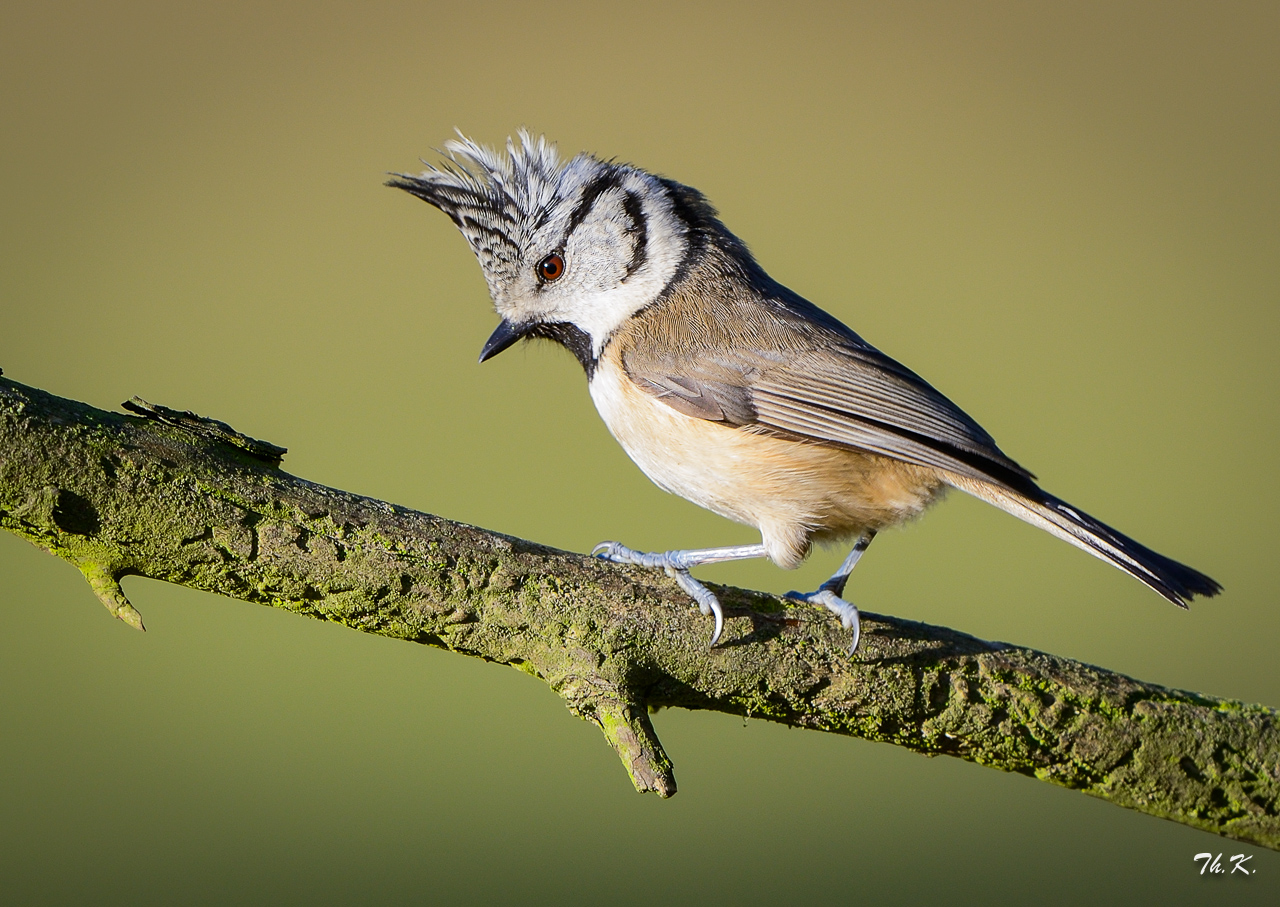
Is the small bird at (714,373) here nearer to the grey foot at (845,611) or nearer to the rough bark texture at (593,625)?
the grey foot at (845,611)

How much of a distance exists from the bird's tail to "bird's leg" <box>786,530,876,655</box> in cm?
34

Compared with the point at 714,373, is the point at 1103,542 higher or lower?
lower

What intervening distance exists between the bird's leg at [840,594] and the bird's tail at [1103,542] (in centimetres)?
34

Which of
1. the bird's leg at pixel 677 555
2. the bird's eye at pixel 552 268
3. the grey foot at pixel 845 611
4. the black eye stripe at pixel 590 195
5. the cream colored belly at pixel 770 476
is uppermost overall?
the black eye stripe at pixel 590 195

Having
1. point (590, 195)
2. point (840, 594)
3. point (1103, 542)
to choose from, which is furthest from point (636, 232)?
point (1103, 542)

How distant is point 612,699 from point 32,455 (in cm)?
97

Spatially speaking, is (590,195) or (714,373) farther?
(590,195)

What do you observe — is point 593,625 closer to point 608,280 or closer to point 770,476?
point 770,476

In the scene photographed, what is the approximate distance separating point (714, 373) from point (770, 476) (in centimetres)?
29

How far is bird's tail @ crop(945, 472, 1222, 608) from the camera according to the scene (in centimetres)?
209

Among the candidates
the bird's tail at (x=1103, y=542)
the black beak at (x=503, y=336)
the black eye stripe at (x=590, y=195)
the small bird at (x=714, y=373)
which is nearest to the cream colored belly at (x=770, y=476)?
the small bird at (x=714, y=373)

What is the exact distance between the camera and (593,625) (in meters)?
1.64

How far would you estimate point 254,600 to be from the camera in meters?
1.61

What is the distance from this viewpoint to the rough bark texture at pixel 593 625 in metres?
1.50
